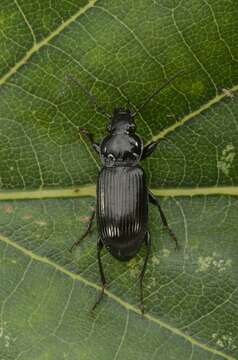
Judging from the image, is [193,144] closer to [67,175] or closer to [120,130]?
[120,130]

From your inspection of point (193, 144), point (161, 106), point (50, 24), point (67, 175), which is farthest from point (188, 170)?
point (50, 24)

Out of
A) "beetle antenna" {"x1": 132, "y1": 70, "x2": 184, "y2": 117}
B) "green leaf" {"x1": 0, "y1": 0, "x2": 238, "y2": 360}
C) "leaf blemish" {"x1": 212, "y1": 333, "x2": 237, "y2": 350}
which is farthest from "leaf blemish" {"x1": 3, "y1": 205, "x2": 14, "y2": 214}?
"leaf blemish" {"x1": 212, "y1": 333, "x2": 237, "y2": 350}

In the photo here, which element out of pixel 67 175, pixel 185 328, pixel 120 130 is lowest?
pixel 185 328

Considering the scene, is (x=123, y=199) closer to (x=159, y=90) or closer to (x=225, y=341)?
(x=159, y=90)

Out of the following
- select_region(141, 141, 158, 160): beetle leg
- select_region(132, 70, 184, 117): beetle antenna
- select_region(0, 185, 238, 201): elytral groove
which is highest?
select_region(132, 70, 184, 117): beetle antenna

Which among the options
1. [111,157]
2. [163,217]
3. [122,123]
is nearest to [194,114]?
[122,123]

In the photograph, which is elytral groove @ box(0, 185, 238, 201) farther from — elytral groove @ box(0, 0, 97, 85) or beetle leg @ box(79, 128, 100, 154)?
elytral groove @ box(0, 0, 97, 85)

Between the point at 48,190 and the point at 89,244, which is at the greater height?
the point at 48,190
